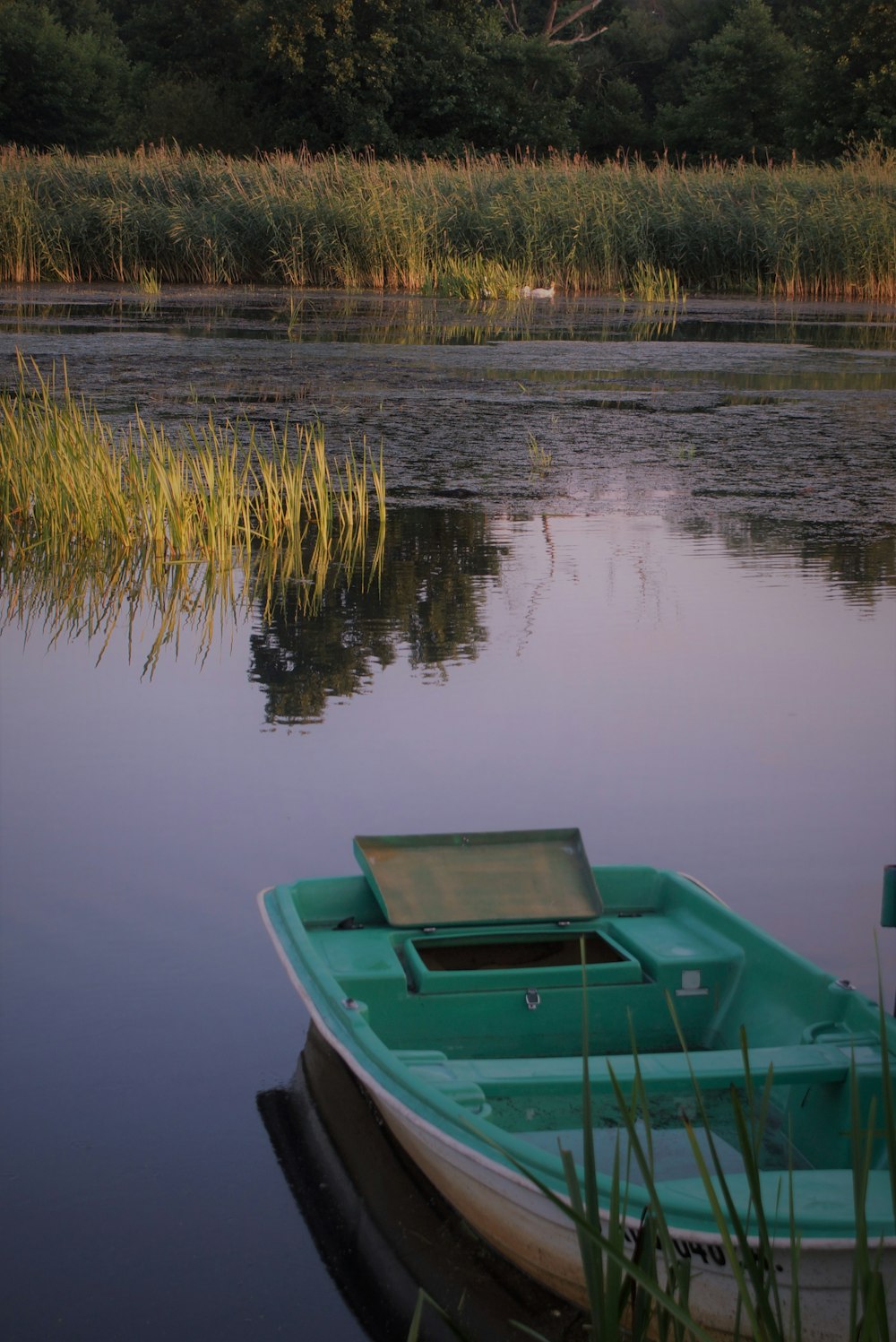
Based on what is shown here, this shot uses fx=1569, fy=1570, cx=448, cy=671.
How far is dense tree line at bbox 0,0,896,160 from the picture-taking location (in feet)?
86.2

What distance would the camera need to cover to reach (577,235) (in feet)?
51.1

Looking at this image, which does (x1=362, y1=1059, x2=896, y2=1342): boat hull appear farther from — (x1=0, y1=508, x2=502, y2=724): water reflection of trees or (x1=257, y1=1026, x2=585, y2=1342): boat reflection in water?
(x1=0, y1=508, x2=502, y2=724): water reflection of trees

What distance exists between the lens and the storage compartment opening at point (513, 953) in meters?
2.64

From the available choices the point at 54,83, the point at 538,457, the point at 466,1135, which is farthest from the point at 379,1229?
the point at 54,83

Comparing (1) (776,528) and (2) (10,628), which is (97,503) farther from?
(1) (776,528)

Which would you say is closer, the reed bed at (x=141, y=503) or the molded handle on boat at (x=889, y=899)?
the molded handle on boat at (x=889, y=899)

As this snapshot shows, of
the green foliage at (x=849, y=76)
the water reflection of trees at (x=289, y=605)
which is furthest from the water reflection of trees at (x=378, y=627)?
the green foliage at (x=849, y=76)

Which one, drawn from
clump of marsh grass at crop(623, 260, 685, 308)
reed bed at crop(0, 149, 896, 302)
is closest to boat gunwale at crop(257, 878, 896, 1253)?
clump of marsh grass at crop(623, 260, 685, 308)

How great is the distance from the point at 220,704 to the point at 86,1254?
2.11 meters

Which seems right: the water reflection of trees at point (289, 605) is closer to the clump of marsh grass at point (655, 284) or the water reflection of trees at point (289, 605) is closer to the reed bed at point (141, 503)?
the reed bed at point (141, 503)

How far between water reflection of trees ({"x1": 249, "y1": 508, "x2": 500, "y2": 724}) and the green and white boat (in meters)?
1.22

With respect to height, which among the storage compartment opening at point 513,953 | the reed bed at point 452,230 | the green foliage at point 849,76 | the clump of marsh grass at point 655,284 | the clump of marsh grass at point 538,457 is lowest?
the storage compartment opening at point 513,953

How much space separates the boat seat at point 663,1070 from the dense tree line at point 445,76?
25728 mm

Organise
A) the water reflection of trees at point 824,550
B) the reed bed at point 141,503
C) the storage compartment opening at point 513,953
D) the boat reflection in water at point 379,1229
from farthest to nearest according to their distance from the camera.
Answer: the reed bed at point 141,503 < the water reflection of trees at point 824,550 < the storage compartment opening at point 513,953 < the boat reflection in water at point 379,1229
